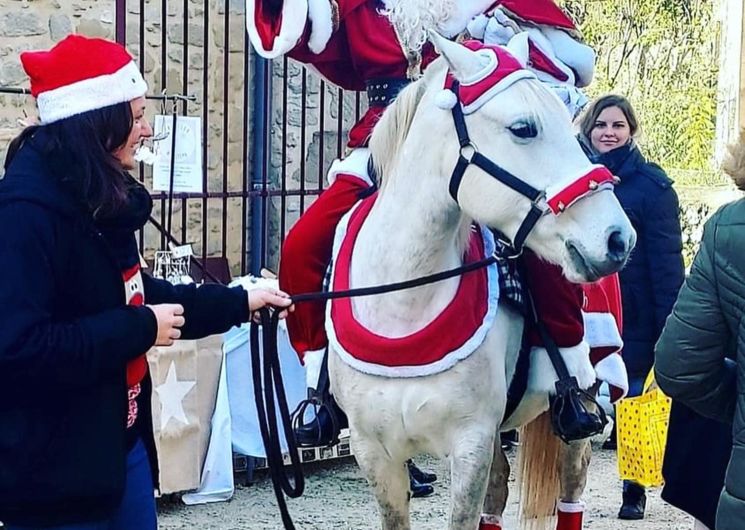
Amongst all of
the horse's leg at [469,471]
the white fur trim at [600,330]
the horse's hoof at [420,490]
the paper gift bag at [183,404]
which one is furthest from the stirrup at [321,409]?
the horse's hoof at [420,490]

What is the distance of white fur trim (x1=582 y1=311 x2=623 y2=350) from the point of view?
4.21 meters

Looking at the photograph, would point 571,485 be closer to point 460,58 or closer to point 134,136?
point 460,58

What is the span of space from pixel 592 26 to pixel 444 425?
977 centimetres

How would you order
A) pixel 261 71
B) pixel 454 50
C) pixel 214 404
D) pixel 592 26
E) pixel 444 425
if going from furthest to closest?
pixel 592 26, pixel 261 71, pixel 214 404, pixel 444 425, pixel 454 50

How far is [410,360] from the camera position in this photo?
11.1ft

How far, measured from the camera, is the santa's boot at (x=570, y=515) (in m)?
4.56

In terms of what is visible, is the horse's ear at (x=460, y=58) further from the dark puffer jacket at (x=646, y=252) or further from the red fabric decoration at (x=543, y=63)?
the dark puffer jacket at (x=646, y=252)

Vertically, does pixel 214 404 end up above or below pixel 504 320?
below

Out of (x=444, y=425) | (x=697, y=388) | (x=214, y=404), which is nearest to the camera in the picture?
(x=697, y=388)

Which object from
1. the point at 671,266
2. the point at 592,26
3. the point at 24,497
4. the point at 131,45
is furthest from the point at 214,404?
the point at 592,26

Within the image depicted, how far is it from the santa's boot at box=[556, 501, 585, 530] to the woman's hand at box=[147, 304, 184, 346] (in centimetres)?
241

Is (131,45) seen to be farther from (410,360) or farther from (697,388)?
(697,388)

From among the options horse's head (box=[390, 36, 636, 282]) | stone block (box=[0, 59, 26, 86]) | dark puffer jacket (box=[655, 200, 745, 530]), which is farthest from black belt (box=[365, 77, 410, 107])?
stone block (box=[0, 59, 26, 86])

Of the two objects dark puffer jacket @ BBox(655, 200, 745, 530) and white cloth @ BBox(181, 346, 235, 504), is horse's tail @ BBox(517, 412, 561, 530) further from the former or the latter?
dark puffer jacket @ BBox(655, 200, 745, 530)
